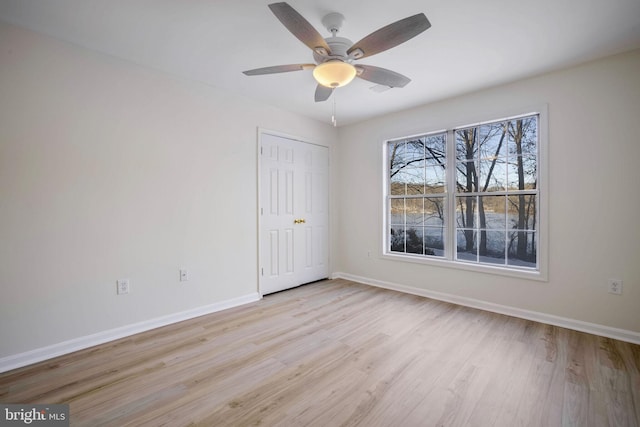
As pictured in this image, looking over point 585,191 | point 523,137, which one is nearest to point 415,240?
point 523,137

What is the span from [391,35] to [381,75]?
0.54 m

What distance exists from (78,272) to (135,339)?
2.50 feet

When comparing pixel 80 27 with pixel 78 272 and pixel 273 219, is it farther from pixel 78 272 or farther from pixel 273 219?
pixel 273 219

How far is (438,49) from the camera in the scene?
2.42 m

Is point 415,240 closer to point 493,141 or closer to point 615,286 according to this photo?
point 493,141

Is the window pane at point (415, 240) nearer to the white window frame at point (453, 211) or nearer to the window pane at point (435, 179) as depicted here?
the white window frame at point (453, 211)

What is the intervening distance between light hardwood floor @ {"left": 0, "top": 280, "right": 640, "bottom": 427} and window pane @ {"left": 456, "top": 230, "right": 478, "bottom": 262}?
32.5 inches

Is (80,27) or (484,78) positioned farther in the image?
(484,78)

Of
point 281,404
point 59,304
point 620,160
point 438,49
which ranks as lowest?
point 281,404

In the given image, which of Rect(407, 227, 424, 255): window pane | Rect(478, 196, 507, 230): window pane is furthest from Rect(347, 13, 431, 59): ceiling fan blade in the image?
Rect(407, 227, 424, 255): window pane

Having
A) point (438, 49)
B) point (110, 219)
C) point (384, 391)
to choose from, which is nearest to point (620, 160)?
point (438, 49)

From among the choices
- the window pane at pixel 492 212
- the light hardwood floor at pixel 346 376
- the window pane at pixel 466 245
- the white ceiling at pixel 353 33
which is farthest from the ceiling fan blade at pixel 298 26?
the window pane at pixel 466 245

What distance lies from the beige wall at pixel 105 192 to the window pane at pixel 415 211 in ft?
7.67

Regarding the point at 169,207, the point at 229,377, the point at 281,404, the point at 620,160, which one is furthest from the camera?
the point at 169,207
